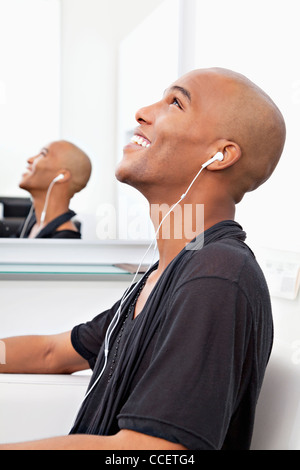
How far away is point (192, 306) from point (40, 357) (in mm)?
634

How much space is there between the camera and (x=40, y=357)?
1323 millimetres

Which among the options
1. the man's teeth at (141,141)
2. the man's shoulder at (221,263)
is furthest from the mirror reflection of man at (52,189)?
the man's shoulder at (221,263)

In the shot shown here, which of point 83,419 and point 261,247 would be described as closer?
point 83,419

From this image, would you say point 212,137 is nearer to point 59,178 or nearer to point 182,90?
point 182,90

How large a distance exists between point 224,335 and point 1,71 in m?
1.38

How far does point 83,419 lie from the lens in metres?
1.05

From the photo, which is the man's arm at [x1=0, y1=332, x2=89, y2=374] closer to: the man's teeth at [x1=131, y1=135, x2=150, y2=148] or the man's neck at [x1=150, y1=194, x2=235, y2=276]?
the man's neck at [x1=150, y1=194, x2=235, y2=276]

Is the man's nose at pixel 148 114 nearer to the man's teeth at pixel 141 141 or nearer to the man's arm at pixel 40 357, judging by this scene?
the man's teeth at pixel 141 141

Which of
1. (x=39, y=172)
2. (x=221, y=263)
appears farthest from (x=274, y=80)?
(x=39, y=172)

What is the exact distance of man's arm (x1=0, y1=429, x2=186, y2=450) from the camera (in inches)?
29.5
